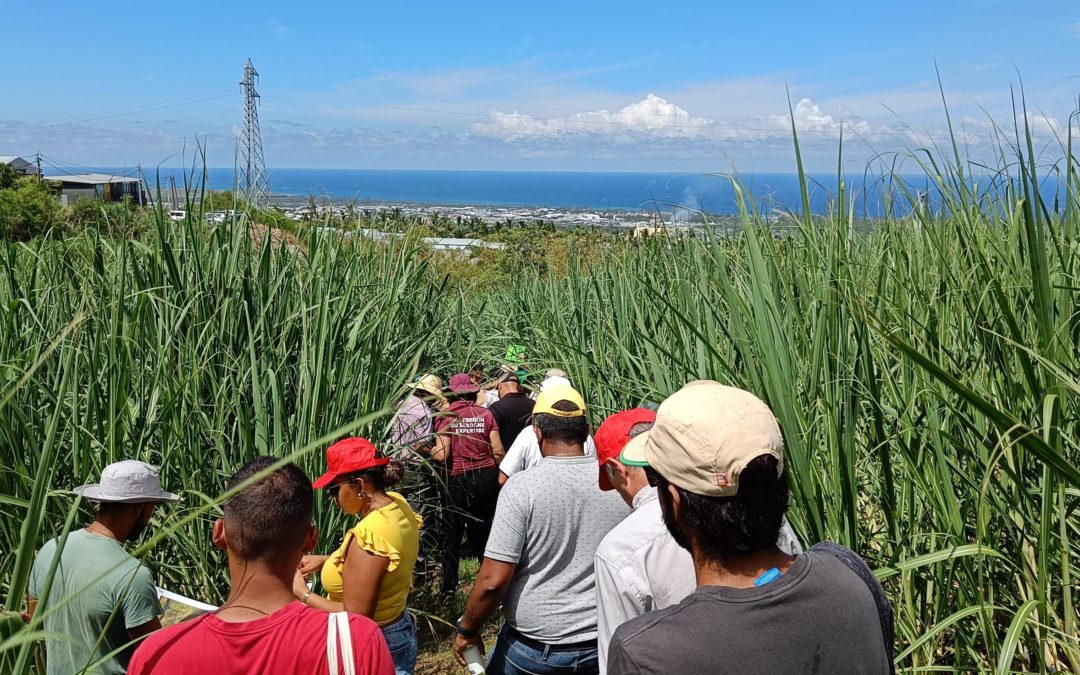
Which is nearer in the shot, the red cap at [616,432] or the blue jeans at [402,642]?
the red cap at [616,432]

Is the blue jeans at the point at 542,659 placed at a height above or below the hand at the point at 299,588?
below

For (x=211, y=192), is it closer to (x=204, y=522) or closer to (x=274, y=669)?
(x=204, y=522)

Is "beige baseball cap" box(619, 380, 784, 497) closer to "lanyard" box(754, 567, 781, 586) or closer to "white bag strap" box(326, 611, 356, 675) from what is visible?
"lanyard" box(754, 567, 781, 586)

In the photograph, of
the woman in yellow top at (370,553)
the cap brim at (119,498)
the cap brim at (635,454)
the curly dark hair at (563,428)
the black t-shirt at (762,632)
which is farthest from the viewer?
the curly dark hair at (563,428)

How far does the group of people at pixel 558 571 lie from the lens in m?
1.45

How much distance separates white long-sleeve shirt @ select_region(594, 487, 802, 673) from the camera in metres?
1.95

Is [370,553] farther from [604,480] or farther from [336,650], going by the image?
[336,650]

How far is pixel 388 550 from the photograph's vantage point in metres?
2.97

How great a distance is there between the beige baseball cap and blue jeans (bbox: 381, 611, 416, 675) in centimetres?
184

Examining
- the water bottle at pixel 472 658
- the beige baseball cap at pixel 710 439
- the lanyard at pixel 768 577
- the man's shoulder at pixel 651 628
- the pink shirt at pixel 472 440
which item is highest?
the beige baseball cap at pixel 710 439

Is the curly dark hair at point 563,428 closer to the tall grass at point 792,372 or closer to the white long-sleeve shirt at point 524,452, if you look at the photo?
the tall grass at point 792,372

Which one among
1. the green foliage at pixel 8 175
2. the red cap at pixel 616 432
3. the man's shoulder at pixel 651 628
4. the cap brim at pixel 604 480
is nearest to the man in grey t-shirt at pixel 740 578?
the man's shoulder at pixel 651 628

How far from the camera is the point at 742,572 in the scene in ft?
4.90

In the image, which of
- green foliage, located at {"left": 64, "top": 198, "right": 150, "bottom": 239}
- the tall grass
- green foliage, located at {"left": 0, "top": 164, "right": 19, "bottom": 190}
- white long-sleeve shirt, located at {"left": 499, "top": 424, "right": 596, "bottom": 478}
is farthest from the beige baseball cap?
green foliage, located at {"left": 0, "top": 164, "right": 19, "bottom": 190}
